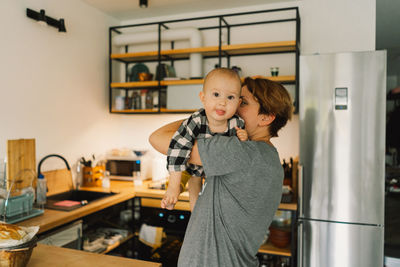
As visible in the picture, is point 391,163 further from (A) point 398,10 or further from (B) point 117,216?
(B) point 117,216

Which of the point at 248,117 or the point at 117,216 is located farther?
the point at 117,216

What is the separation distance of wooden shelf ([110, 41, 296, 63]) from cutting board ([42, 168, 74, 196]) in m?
1.35

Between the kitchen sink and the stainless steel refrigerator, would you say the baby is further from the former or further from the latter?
the kitchen sink

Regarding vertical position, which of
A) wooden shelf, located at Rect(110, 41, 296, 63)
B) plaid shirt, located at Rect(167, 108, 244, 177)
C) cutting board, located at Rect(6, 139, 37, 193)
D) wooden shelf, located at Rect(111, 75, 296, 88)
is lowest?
cutting board, located at Rect(6, 139, 37, 193)

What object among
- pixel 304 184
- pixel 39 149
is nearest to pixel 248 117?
pixel 304 184

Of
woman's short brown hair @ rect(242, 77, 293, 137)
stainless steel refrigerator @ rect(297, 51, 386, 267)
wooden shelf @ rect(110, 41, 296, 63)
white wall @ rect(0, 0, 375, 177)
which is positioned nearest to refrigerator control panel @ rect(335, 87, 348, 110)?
stainless steel refrigerator @ rect(297, 51, 386, 267)

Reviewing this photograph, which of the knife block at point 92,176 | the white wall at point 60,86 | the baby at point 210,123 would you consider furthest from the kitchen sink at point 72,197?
the baby at point 210,123

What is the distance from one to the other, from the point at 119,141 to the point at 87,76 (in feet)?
2.89

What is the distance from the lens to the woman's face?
134 centimetres

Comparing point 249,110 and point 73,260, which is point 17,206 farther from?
point 249,110

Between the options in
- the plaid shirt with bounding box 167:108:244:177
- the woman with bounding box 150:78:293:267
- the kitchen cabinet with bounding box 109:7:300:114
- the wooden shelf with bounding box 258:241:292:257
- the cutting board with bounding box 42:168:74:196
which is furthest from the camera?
the kitchen cabinet with bounding box 109:7:300:114

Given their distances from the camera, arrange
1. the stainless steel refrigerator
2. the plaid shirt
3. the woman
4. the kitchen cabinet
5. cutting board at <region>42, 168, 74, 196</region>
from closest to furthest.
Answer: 1. the woman
2. the plaid shirt
3. the stainless steel refrigerator
4. cutting board at <region>42, 168, 74, 196</region>
5. the kitchen cabinet

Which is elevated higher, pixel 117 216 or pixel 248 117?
pixel 248 117

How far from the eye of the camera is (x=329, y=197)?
8.19ft
